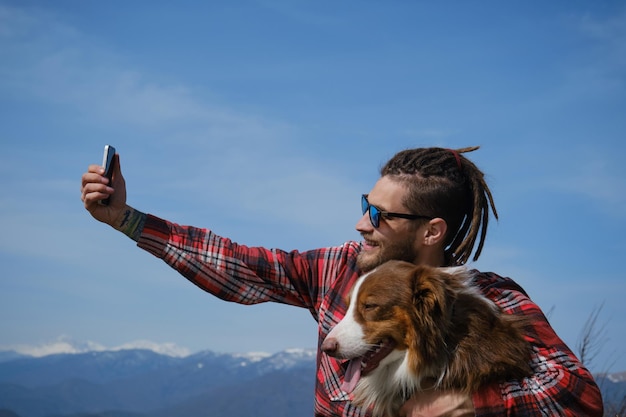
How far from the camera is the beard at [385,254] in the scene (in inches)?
173

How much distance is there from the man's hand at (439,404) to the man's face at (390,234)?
0.92 meters

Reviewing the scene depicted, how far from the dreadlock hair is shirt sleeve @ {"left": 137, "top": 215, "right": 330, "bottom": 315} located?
0.78 metres

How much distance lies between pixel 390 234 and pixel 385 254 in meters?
0.15

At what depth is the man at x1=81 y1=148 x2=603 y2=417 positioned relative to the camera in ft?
14.1

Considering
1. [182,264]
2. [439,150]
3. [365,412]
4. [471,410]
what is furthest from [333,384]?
[439,150]

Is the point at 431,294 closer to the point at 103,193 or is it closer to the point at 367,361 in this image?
the point at 367,361

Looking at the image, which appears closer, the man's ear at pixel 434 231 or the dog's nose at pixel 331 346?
the dog's nose at pixel 331 346

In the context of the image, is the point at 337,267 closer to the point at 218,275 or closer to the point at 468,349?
the point at 218,275

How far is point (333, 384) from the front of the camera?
4.31 metres

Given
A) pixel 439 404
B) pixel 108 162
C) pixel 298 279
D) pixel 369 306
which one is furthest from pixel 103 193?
pixel 439 404

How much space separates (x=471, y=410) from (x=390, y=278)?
0.82 metres

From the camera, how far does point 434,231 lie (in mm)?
4582

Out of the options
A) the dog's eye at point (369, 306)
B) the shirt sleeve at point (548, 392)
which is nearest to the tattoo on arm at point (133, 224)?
the dog's eye at point (369, 306)

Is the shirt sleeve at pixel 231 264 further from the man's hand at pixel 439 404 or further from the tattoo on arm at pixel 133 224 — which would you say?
the man's hand at pixel 439 404
